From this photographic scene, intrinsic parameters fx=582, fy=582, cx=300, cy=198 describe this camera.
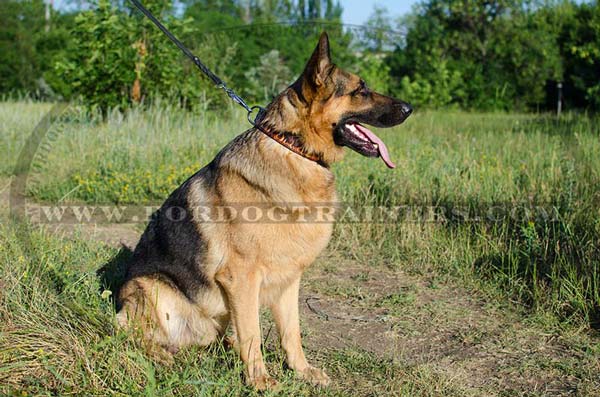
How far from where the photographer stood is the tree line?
941 centimetres

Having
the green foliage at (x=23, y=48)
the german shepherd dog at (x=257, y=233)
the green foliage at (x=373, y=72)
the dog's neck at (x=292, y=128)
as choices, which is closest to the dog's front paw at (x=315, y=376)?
the german shepherd dog at (x=257, y=233)

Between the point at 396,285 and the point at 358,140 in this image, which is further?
the point at 396,285

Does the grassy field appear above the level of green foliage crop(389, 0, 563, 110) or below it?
below

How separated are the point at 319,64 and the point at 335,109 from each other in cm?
26

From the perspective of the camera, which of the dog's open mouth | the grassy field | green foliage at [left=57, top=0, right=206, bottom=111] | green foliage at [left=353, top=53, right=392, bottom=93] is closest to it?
the grassy field

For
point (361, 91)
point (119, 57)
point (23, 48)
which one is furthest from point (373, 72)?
→ point (23, 48)

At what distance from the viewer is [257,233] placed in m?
2.83

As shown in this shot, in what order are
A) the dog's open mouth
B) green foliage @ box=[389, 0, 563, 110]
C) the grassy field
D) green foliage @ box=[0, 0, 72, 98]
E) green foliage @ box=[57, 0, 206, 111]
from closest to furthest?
the grassy field → the dog's open mouth → green foliage @ box=[57, 0, 206, 111] → green foliage @ box=[389, 0, 563, 110] → green foliage @ box=[0, 0, 72, 98]

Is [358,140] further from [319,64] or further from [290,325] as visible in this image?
[290,325]

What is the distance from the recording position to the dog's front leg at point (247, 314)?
2.83 meters

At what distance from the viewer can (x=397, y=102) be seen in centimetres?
318

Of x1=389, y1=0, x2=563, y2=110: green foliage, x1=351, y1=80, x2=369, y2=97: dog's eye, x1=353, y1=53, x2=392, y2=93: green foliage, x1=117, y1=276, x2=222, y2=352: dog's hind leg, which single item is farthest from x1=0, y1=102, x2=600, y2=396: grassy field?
x1=389, y1=0, x2=563, y2=110: green foliage

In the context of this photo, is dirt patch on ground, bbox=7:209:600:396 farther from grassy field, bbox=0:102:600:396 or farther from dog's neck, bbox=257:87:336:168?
dog's neck, bbox=257:87:336:168

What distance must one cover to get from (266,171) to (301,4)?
2428 centimetres
